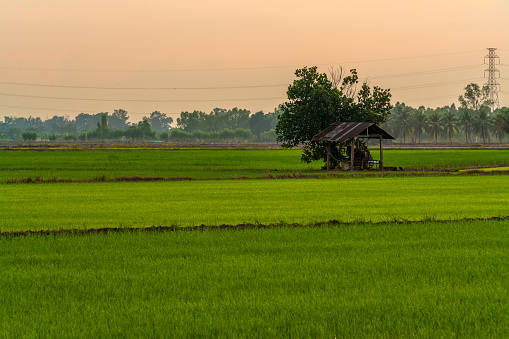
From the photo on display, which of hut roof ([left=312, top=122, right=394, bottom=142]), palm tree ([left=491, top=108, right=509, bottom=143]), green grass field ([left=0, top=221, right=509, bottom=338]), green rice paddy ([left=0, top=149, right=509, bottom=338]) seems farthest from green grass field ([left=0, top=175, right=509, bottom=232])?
palm tree ([left=491, top=108, right=509, bottom=143])

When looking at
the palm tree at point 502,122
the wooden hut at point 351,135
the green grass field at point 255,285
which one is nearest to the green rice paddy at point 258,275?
the green grass field at point 255,285

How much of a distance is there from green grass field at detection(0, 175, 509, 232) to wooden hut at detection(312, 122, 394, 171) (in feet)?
49.5

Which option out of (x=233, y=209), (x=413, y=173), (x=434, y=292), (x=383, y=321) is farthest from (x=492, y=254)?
(x=413, y=173)

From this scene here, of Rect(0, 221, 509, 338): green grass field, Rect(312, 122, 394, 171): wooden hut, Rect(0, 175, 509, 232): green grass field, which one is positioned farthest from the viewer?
Rect(312, 122, 394, 171): wooden hut

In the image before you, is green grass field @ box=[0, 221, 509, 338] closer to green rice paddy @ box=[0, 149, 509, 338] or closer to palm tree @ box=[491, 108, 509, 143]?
green rice paddy @ box=[0, 149, 509, 338]

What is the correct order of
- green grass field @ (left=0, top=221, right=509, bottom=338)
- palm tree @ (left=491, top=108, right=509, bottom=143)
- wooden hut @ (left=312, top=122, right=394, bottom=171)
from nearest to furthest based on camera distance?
green grass field @ (left=0, top=221, right=509, bottom=338), wooden hut @ (left=312, top=122, right=394, bottom=171), palm tree @ (left=491, top=108, right=509, bottom=143)

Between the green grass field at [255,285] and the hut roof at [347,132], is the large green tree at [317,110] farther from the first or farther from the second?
the green grass field at [255,285]

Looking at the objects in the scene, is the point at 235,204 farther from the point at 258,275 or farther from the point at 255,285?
the point at 255,285

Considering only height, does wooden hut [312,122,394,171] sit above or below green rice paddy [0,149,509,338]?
above

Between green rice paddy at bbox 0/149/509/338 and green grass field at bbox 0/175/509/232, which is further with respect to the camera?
green grass field at bbox 0/175/509/232

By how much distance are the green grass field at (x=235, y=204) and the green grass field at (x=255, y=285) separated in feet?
12.1

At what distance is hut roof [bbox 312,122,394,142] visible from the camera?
4853 cm

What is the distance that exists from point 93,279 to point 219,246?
3919 millimetres

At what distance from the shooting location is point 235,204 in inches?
923
